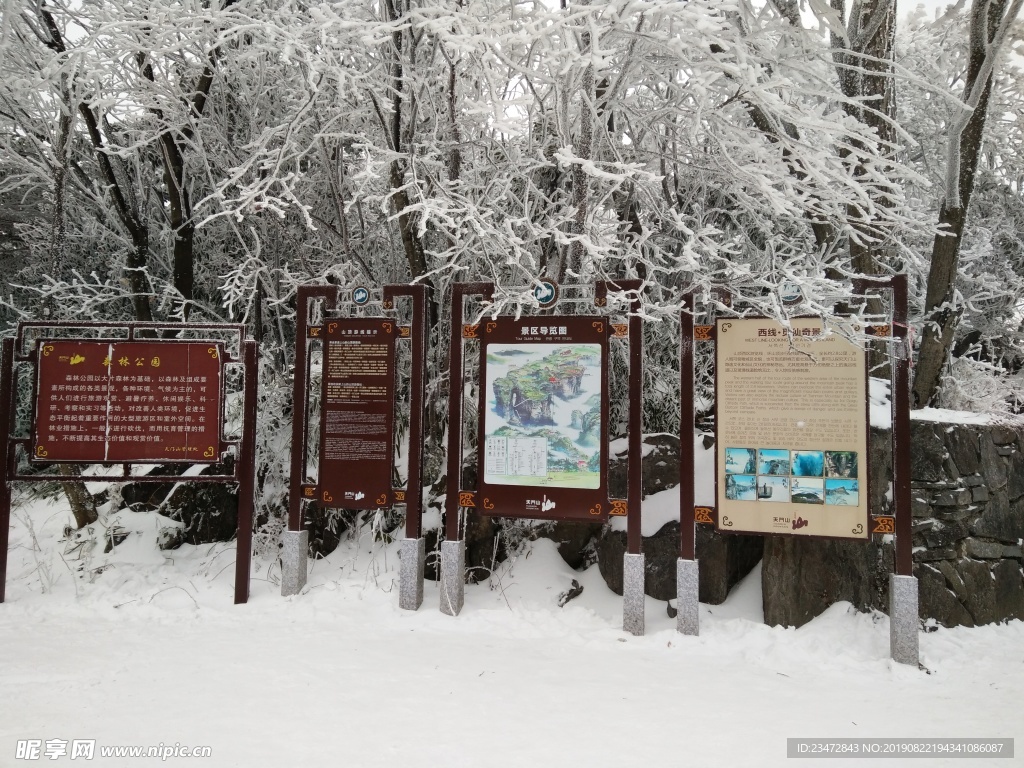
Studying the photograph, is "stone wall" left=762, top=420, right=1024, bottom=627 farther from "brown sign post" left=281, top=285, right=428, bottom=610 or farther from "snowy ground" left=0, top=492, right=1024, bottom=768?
"brown sign post" left=281, top=285, right=428, bottom=610

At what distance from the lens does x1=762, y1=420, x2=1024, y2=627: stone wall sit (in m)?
4.71

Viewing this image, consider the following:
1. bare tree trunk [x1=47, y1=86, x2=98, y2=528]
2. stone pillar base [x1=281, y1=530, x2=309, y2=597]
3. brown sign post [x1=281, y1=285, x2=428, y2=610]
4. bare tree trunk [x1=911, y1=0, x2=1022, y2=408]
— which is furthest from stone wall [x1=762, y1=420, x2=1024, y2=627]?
bare tree trunk [x1=47, y1=86, x2=98, y2=528]

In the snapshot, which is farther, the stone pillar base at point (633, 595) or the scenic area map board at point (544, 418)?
the scenic area map board at point (544, 418)

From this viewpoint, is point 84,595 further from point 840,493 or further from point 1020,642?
point 1020,642

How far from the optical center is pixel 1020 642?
14.9ft

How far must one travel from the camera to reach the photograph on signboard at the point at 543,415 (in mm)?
4840

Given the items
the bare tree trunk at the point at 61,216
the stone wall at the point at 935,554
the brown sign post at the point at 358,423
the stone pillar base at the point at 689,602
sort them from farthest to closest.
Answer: the bare tree trunk at the point at 61,216 → the brown sign post at the point at 358,423 → the stone wall at the point at 935,554 → the stone pillar base at the point at 689,602

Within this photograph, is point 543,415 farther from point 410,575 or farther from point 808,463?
point 808,463

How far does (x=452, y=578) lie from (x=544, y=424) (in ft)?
4.60

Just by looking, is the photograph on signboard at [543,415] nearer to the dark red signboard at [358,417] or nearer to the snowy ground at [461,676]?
the dark red signboard at [358,417]

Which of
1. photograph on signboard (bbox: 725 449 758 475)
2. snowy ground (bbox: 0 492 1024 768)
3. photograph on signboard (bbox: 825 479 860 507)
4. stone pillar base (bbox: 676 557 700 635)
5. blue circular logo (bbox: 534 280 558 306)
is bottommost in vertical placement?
snowy ground (bbox: 0 492 1024 768)

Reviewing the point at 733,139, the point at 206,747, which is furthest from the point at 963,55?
the point at 206,747

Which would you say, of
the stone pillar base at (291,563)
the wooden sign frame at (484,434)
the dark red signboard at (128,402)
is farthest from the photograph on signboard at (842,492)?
the dark red signboard at (128,402)

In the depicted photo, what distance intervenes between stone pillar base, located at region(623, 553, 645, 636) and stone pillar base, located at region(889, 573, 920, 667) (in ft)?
5.32
